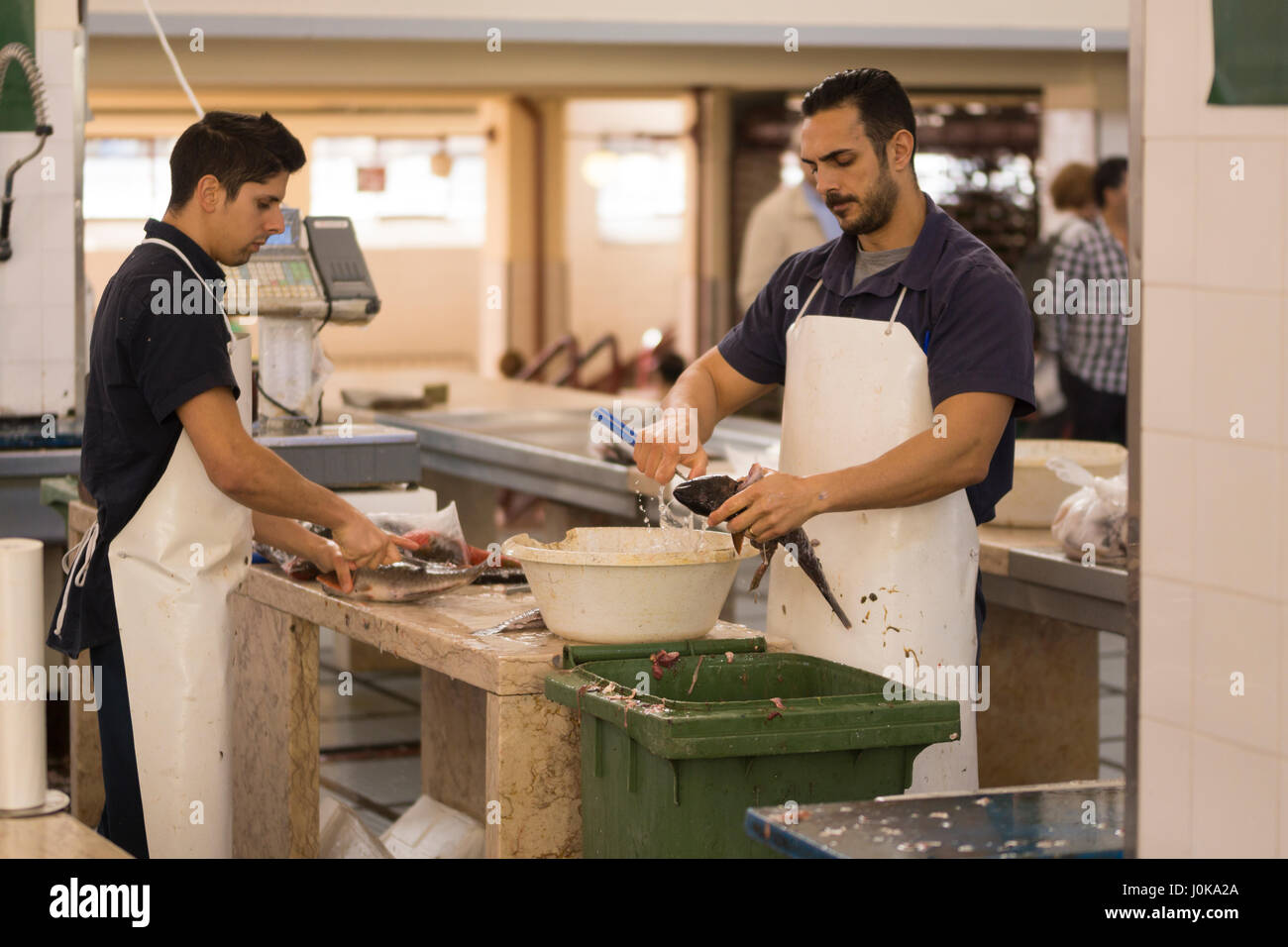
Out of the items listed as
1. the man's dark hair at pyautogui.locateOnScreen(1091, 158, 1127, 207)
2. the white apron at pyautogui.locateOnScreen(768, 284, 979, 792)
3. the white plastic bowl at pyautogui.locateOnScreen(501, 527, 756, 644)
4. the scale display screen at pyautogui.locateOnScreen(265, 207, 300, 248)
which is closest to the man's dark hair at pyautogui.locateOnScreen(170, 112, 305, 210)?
the white plastic bowl at pyautogui.locateOnScreen(501, 527, 756, 644)

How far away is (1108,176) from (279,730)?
472 centimetres

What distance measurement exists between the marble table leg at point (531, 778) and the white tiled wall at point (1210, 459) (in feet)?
3.56

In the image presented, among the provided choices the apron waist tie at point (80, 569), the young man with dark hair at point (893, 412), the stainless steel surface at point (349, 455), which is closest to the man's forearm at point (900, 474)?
the young man with dark hair at point (893, 412)

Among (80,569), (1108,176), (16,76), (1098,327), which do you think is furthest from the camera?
(1098,327)

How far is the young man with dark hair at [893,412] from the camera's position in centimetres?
309

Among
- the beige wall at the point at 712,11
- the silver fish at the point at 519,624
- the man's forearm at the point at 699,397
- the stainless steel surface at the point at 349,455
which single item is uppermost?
the beige wall at the point at 712,11

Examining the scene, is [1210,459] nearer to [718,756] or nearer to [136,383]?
[718,756]

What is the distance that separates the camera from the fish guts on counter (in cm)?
343

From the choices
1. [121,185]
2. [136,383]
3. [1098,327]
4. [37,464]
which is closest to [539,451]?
[37,464]

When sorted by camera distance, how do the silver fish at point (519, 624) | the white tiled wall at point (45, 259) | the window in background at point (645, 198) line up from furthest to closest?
the window in background at point (645, 198), the white tiled wall at point (45, 259), the silver fish at point (519, 624)

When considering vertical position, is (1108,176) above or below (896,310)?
above

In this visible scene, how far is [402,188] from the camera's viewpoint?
61.7 ft

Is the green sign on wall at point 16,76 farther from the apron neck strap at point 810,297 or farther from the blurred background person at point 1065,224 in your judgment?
the blurred background person at point 1065,224

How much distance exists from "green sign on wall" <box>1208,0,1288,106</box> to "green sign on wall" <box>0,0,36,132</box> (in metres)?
4.17
